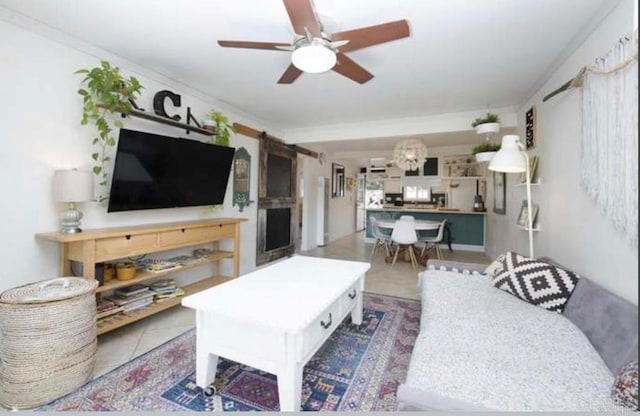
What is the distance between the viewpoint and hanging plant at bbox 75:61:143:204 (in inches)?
87.7

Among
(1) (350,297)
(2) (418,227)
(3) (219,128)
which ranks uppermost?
(3) (219,128)

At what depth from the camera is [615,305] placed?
1.38 m

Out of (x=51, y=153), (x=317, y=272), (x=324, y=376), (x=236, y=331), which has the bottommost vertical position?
(x=324, y=376)

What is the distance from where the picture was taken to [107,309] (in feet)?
7.32

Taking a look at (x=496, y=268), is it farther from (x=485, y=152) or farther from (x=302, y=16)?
(x=302, y=16)

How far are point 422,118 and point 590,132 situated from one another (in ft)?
→ 8.13

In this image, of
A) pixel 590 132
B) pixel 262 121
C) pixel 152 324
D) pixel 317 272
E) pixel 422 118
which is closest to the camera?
pixel 590 132

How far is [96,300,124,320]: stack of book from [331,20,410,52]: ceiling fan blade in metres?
2.46

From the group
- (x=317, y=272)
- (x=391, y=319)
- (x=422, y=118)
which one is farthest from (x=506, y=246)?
(x=317, y=272)

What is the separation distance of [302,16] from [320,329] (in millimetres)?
1638

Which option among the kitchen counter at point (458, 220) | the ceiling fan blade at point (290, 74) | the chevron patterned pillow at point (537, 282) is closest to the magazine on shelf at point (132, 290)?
the ceiling fan blade at point (290, 74)

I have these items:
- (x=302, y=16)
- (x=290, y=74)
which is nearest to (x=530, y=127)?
(x=290, y=74)

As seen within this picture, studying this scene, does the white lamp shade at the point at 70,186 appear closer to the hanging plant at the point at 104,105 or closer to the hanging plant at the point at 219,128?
the hanging plant at the point at 104,105

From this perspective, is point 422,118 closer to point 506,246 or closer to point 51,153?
point 506,246
